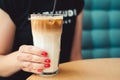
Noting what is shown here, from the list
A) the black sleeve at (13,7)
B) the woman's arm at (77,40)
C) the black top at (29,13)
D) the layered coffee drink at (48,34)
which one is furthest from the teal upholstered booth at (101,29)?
the layered coffee drink at (48,34)

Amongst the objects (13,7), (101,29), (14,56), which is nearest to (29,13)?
(13,7)

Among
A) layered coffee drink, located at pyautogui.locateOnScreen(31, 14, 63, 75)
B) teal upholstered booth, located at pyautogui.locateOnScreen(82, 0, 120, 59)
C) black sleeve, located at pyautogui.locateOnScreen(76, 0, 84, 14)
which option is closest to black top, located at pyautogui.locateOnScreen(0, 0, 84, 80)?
black sleeve, located at pyautogui.locateOnScreen(76, 0, 84, 14)

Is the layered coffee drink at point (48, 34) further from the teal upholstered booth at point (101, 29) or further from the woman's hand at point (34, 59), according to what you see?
the teal upholstered booth at point (101, 29)

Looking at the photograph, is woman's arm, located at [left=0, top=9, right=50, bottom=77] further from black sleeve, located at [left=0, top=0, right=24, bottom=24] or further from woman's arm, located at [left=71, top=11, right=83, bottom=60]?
woman's arm, located at [left=71, top=11, right=83, bottom=60]

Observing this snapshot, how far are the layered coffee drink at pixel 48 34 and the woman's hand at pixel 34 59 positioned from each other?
2cm

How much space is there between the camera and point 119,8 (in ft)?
5.70

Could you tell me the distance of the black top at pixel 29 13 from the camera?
0.95 m

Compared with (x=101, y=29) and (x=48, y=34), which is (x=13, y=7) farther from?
(x=101, y=29)

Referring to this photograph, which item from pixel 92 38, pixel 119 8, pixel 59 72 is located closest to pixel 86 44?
pixel 92 38

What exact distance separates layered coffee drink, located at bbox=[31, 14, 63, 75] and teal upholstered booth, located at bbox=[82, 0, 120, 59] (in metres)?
1.01

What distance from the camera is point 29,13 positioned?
978mm

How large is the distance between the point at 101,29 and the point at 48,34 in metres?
1.10

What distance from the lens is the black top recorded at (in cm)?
95

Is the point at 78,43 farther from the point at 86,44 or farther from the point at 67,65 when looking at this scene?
the point at 86,44
